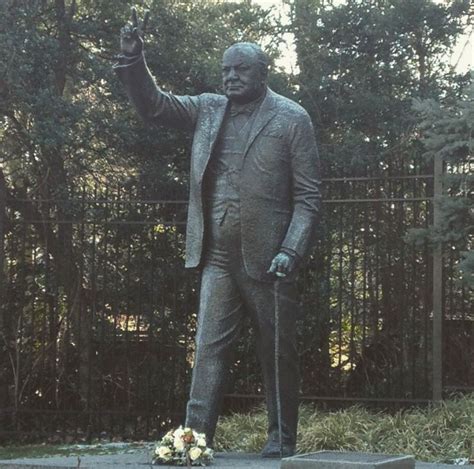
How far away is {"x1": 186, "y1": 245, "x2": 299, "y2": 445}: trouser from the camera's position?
582 centimetres

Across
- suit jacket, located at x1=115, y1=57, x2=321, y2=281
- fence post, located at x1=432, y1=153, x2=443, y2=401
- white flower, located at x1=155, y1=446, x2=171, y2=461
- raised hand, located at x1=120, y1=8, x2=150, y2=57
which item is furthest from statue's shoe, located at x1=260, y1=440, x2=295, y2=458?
fence post, located at x1=432, y1=153, x2=443, y2=401

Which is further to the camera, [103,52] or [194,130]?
[103,52]

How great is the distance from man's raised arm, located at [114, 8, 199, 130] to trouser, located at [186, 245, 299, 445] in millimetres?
822

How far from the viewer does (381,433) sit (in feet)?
27.7

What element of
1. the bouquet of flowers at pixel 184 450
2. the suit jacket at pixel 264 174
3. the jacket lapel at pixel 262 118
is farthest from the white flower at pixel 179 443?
the jacket lapel at pixel 262 118

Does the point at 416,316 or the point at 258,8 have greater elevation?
the point at 258,8

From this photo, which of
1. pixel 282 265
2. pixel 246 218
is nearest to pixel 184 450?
pixel 282 265

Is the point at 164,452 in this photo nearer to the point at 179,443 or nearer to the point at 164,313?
the point at 179,443

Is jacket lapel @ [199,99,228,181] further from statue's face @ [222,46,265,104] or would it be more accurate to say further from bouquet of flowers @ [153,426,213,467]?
bouquet of flowers @ [153,426,213,467]

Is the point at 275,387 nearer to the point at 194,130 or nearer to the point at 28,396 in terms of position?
the point at 194,130

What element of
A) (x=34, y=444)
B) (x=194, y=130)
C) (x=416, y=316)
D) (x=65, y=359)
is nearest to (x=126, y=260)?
(x=65, y=359)

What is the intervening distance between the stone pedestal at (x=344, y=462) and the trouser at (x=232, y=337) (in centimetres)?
84

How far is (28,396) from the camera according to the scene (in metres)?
11.0

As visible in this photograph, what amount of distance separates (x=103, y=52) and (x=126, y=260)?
7.95ft
